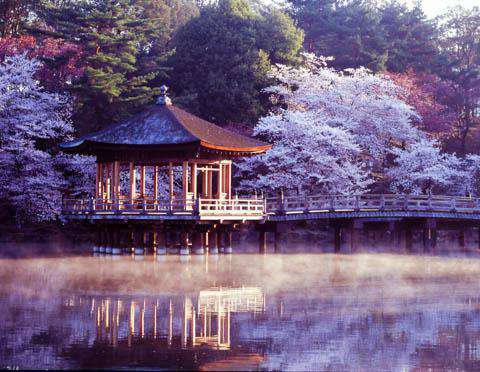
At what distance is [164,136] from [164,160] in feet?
3.48

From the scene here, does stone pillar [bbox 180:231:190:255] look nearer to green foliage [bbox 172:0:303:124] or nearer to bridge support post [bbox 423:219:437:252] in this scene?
bridge support post [bbox 423:219:437:252]

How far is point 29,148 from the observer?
4206 cm

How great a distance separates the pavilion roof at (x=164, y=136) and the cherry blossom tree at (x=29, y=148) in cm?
515

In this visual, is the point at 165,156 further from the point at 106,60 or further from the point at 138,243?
the point at 106,60

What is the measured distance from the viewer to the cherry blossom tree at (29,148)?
139ft

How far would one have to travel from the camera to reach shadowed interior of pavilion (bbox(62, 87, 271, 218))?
35.3m

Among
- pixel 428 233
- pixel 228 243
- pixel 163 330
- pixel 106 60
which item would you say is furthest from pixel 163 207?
pixel 163 330

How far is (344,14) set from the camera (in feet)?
212

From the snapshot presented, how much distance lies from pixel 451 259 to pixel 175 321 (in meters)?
21.0

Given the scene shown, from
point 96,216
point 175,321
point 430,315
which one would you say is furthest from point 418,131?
point 175,321

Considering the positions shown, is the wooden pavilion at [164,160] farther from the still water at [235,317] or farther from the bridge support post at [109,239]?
the still water at [235,317]

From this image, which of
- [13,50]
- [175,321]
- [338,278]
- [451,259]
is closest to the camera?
[175,321]

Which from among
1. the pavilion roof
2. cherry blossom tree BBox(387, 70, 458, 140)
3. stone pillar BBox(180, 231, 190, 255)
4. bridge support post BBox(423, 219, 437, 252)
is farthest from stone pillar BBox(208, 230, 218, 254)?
cherry blossom tree BBox(387, 70, 458, 140)

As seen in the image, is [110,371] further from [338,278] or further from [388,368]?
[338,278]
